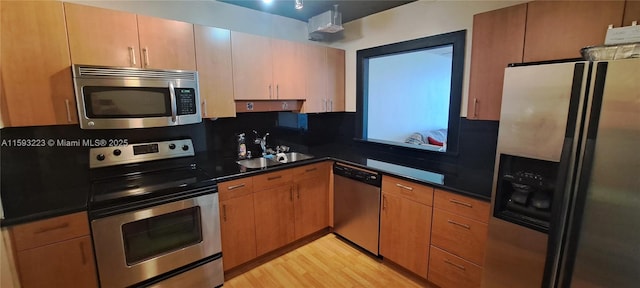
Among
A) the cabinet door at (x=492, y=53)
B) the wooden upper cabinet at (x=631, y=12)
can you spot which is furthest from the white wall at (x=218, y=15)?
the wooden upper cabinet at (x=631, y=12)

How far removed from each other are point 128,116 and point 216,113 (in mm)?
634

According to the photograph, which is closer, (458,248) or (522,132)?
(522,132)

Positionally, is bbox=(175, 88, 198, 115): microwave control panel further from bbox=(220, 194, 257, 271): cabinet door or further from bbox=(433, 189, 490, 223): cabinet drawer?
bbox=(433, 189, 490, 223): cabinet drawer

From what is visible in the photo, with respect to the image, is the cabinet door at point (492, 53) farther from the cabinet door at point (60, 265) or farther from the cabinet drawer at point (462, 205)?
the cabinet door at point (60, 265)

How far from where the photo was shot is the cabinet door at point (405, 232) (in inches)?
82.5

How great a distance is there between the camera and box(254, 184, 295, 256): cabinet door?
2375mm

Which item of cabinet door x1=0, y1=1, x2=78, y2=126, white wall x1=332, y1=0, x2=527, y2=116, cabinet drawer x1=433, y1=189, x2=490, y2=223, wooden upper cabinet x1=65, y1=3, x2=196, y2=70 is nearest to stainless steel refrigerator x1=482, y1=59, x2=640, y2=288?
cabinet drawer x1=433, y1=189, x2=490, y2=223

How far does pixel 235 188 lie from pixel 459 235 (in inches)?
67.7

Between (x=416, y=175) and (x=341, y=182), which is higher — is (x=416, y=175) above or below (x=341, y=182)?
above

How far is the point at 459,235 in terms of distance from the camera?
6.19 feet

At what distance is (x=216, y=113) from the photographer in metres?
2.29

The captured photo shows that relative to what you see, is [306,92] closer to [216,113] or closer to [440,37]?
[216,113]

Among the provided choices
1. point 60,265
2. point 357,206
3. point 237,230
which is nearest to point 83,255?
point 60,265

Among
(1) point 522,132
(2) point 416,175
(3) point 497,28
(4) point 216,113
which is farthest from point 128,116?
(3) point 497,28
